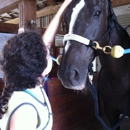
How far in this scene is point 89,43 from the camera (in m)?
0.92

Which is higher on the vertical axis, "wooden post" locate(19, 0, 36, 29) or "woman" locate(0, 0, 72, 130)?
"wooden post" locate(19, 0, 36, 29)

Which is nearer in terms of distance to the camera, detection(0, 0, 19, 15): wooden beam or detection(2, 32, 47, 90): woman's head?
detection(2, 32, 47, 90): woman's head

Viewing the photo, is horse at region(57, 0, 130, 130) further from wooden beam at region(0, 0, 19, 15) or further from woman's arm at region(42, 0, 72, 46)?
wooden beam at region(0, 0, 19, 15)

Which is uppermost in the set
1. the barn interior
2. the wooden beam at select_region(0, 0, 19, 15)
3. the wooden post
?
the wooden beam at select_region(0, 0, 19, 15)

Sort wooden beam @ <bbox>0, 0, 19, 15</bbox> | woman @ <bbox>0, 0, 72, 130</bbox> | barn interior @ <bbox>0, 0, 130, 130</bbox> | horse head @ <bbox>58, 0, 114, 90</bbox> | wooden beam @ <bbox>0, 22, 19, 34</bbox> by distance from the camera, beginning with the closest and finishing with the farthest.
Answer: woman @ <bbox>0, 0, 72, 130</bbox> → horse head @ <bbox>58, 0, 114, 90</bbox> → barn interior @ <bbox>0, 0, 130, 130</bbox> → wooden beam @ <bbox>0, 0, 19, 15</bbox> → wooden beam @ <bbox>0, 22, 19, 34</bbox>

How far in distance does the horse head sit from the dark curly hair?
0.68 ft

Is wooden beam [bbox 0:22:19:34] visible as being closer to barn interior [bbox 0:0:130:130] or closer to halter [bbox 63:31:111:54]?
barn interior [bbox 0:0:130:130]

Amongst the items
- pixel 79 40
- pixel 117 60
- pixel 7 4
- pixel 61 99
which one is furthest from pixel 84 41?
pixel 7 4

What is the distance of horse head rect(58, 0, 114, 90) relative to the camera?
2.86 feet

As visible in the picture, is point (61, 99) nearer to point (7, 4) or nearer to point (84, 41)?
point (84, 41)

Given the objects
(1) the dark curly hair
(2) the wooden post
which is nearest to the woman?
(1) the dark curly hair

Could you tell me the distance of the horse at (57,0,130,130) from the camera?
88 cm

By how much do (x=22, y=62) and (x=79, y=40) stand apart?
1.13 ft

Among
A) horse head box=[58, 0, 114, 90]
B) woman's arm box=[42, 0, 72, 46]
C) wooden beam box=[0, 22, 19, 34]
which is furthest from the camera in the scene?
wooden beam box=[0, 22, 19, 34]
